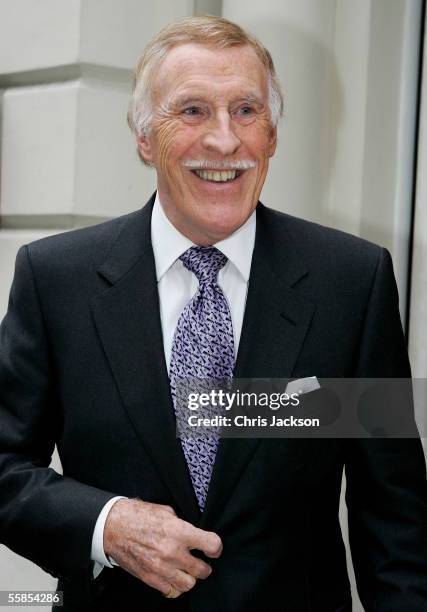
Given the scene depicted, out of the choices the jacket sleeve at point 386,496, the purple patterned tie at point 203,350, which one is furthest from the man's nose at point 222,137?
the jacket sleeve at point 386,496

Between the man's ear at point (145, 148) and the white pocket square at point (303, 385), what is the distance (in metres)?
0.57

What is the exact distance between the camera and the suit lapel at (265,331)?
6.51ft

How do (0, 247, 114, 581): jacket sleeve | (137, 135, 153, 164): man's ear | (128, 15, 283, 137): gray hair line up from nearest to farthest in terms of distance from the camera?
(0, 247, 114, 581): jacket sleeve < (128, 15, 283, 137): gray hair < (137, 135, 153, 164): man's ear

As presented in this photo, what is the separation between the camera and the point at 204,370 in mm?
2029

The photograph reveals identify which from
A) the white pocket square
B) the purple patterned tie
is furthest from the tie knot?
the white pocket square

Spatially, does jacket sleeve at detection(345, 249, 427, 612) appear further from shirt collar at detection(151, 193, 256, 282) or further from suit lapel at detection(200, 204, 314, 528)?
shirt collar at detection(151, 193, 256, 282)

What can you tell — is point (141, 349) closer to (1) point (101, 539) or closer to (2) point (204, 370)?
(2) point (204, 370)

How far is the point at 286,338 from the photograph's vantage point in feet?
6.77

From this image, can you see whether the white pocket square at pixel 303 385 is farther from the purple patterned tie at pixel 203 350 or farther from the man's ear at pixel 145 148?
the man's ear at pixel 145 148

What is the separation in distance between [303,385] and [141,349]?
33 cm

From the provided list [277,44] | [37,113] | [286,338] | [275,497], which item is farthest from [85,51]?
[275,497]

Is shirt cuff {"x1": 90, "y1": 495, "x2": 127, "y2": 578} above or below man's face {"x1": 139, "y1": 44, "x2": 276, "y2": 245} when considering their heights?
below

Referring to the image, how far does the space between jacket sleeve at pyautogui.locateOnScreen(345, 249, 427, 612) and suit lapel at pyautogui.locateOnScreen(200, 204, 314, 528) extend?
148 millimetres

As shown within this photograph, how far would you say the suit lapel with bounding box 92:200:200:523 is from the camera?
6.54 ft
